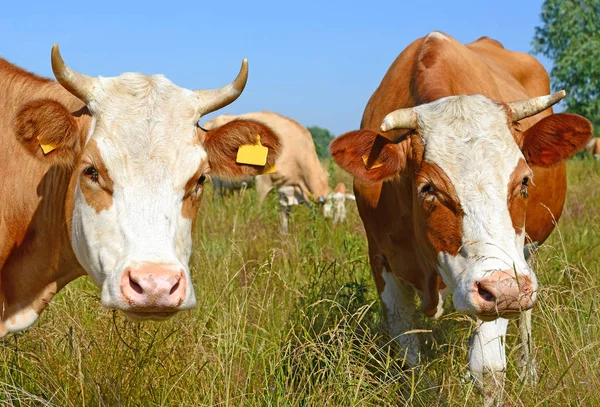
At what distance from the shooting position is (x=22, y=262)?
4082mm

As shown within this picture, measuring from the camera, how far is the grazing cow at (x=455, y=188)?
11.9 ft

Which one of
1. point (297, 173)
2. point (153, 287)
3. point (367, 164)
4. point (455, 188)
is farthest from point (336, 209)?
point (297, 173)

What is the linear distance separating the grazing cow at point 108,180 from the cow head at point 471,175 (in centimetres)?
75

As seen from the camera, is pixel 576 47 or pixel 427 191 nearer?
pixel 427 191

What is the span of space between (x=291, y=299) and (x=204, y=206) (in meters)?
5.02

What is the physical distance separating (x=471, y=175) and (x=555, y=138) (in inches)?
33.5

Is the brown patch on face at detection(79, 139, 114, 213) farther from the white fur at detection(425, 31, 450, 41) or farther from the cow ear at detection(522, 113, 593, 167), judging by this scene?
the white fur at detection(425, 31, 450, 41)

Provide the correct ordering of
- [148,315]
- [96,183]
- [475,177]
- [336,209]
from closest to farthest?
1. [148,315]
2. [96,183]
3. [475,177]
4. [336,209]

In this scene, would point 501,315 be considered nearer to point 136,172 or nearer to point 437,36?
point 136,172

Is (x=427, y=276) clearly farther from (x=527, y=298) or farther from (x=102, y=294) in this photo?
(x=102, y=294)

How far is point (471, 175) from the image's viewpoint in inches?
150

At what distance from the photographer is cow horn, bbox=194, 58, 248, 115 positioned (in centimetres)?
378

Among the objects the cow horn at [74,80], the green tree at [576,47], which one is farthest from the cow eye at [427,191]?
the green tree at [576,47]

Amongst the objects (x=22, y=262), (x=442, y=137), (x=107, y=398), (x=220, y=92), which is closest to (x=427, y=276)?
(x=442, y=137)
